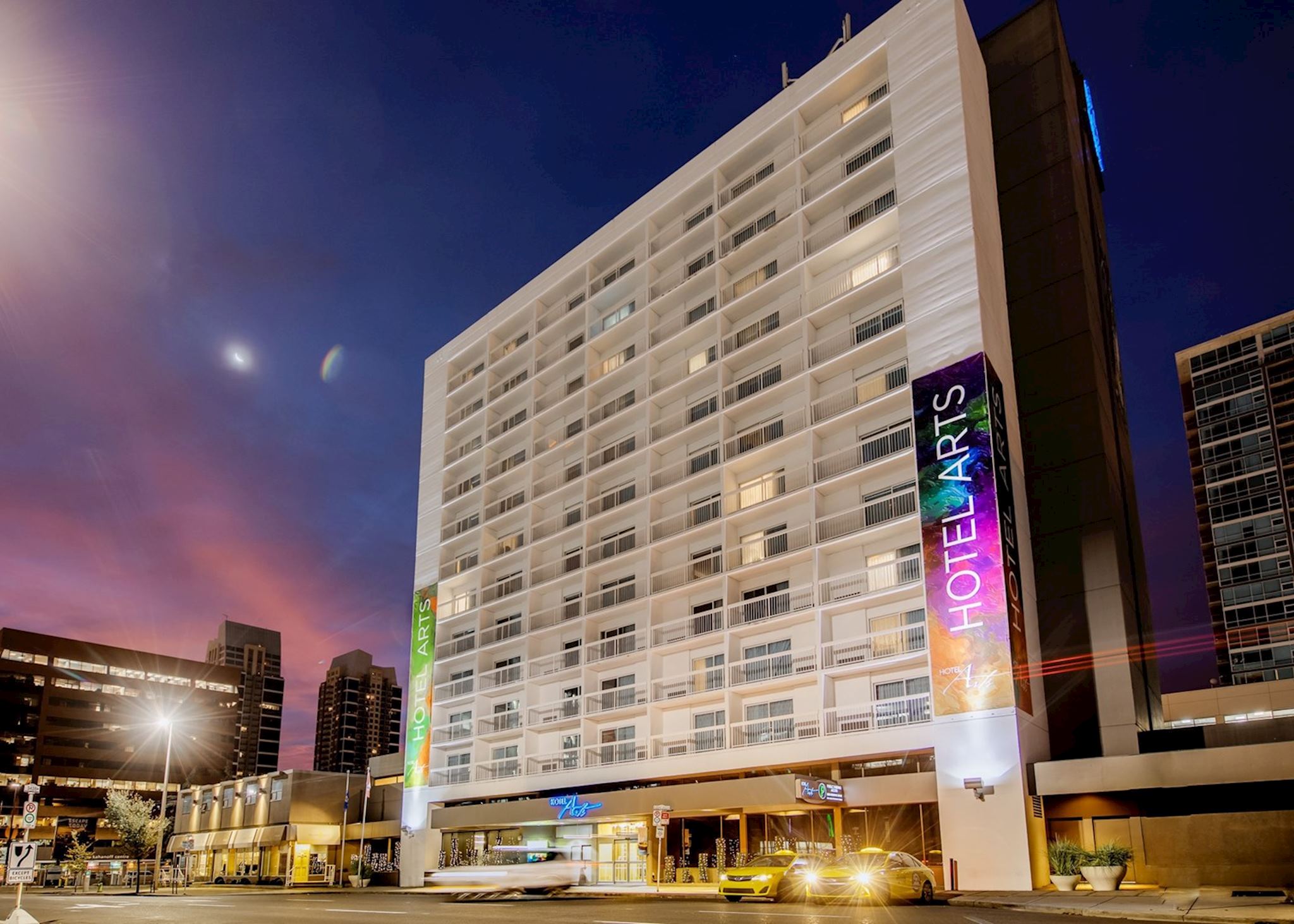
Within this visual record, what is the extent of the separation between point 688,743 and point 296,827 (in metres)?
49.4

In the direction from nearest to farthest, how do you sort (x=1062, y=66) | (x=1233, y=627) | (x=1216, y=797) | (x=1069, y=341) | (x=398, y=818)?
1. (x=1216, y=797)
2. (x=1069, y=341)
3. (x=1062, y=66)
4. (x=398, y=818)
5. (x=1233, y=627)

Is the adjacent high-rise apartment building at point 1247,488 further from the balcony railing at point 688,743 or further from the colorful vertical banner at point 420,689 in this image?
the colorful vertical banner at point 420,689

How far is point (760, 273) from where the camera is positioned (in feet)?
185

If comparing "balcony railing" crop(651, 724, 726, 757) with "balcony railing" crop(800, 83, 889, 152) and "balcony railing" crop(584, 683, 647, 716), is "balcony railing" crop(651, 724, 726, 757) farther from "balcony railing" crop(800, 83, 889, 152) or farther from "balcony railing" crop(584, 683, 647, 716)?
"balcony railing" crop(800, 83, 889, 152)

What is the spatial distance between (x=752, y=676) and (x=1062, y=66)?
3404 centimetres

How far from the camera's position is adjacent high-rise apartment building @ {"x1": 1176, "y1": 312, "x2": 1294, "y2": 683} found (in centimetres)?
10031

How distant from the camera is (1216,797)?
125 ft

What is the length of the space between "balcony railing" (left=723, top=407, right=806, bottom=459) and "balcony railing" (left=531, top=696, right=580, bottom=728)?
17.0m

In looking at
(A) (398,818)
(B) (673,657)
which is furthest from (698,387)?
(A) (398,818)

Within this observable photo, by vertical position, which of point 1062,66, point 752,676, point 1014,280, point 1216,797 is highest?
point 1062,66

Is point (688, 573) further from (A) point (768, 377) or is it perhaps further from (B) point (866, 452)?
(B) point (866, 452)

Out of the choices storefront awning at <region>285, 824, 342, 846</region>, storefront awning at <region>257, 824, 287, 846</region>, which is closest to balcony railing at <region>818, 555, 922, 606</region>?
storefront awning at <region>285, 824, 342, 846</region>

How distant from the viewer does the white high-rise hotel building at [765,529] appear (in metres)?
40.9

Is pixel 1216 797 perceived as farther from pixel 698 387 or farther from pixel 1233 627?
pixel 1233 627
